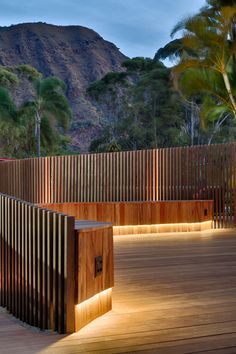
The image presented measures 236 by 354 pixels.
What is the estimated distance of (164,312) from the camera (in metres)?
3.73

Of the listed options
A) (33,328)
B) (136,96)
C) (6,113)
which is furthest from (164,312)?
(136,96)

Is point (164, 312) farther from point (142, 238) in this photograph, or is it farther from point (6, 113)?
point (6, 113)

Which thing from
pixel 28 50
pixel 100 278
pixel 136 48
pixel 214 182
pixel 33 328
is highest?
pixel 136 48

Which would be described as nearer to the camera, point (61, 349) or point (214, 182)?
point (61, 349)

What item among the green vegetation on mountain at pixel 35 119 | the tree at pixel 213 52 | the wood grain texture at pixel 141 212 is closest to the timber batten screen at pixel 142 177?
the wood grain texture at pixel 141 212

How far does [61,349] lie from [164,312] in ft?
3.40

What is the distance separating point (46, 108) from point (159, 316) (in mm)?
26471

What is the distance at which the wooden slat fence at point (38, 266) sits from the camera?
3.28 metres

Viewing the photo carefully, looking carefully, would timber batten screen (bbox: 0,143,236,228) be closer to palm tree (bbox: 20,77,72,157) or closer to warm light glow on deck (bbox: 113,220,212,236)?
warm light glow on deck (bbox: 113,220,212,236)

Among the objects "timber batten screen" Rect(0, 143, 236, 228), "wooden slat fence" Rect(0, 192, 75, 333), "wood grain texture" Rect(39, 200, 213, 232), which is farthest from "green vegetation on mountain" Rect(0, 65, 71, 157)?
"wooden slat fence" Rect(0, 192, 75, 333)

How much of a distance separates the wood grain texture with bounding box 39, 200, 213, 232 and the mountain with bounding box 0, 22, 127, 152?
53.2 metres

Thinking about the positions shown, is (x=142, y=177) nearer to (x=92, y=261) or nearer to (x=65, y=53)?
(x=92, y=261)

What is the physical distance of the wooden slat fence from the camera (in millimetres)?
3283

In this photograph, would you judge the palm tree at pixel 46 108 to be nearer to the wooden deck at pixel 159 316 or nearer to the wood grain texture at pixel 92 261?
the wooden deck at pixel 159 316
